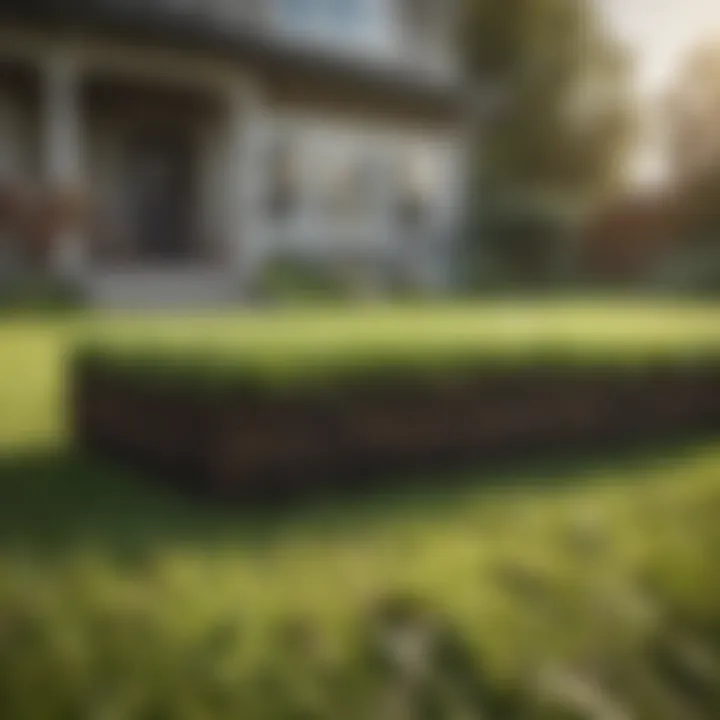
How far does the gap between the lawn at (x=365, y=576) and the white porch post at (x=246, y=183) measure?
0.25 feet

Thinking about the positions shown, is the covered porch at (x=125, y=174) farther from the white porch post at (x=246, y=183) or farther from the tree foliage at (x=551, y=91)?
the tree foliage at (x=551, y=91)

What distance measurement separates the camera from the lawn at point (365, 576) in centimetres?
76

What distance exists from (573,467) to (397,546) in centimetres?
24

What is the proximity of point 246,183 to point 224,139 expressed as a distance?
0.10 meters

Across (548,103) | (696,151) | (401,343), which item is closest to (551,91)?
(548,103)

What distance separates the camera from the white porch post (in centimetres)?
101

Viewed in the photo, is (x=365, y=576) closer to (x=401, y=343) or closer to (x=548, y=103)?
(x=401, y=343)

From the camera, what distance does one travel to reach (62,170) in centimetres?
90

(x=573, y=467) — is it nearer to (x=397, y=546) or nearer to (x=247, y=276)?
(x=397, y=546)

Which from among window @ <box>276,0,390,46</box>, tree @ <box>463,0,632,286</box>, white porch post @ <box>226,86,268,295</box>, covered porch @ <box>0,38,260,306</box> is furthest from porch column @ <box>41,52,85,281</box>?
tree @ <box>463,0,632,286</box>

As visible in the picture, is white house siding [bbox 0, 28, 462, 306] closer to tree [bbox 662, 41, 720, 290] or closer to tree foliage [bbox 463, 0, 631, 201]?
tree foliage [bbox 463, 0, 631, 201]

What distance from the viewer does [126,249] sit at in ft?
3.02

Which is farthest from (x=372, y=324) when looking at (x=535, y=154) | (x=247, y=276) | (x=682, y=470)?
(x=682, y=470)

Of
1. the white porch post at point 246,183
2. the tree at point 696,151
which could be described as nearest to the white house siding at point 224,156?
the white porch post at point 246,183
